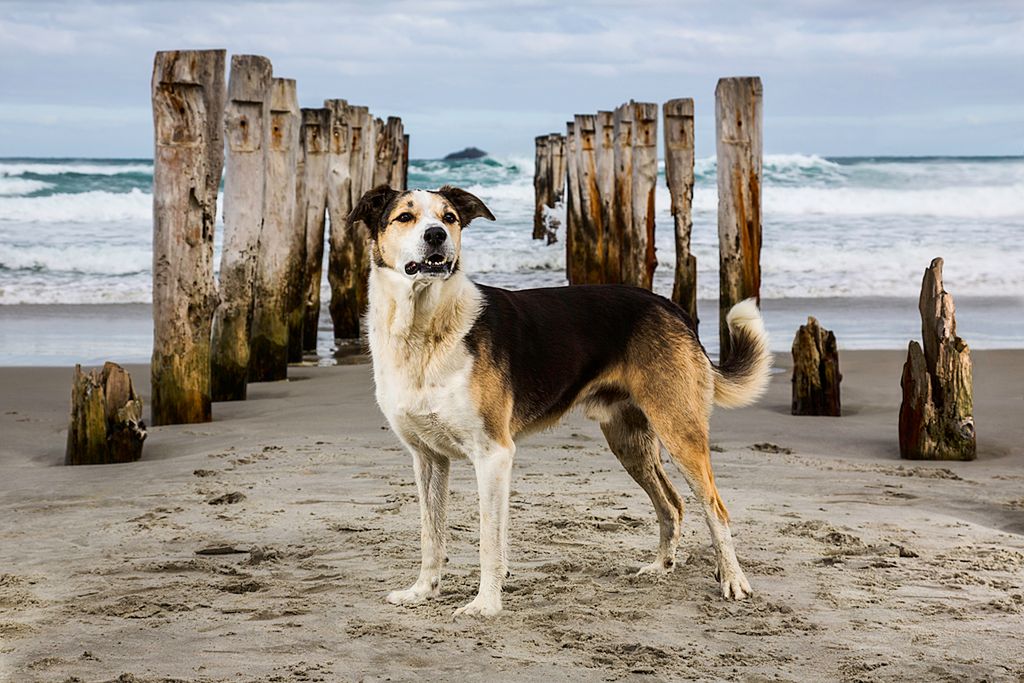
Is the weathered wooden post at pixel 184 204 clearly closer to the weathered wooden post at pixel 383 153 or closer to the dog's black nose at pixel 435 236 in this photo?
the dog's black nose at pixel 435 236

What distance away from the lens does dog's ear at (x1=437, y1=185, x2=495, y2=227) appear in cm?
510

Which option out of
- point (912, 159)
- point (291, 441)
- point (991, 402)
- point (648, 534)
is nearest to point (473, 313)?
point (648, 534)

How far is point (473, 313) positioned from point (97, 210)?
107 ft

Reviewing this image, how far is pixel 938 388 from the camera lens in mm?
7992

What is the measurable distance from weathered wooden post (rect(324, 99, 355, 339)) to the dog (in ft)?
33.9

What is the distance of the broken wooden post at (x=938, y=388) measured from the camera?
790 cm

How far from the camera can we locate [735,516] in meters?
6.60

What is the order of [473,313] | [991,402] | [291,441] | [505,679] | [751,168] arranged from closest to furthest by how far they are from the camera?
[505,679] → [473,313] → [291,441] → [991,402] → [751,168]

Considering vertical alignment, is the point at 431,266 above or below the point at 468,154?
below

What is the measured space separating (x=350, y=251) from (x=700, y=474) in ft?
38.6

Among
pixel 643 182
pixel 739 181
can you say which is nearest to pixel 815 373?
pixel 739 181

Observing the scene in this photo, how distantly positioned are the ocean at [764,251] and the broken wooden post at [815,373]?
4.76 meters

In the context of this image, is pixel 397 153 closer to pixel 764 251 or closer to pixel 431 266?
pixel 764 251

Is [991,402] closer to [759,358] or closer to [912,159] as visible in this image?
[759,358]
